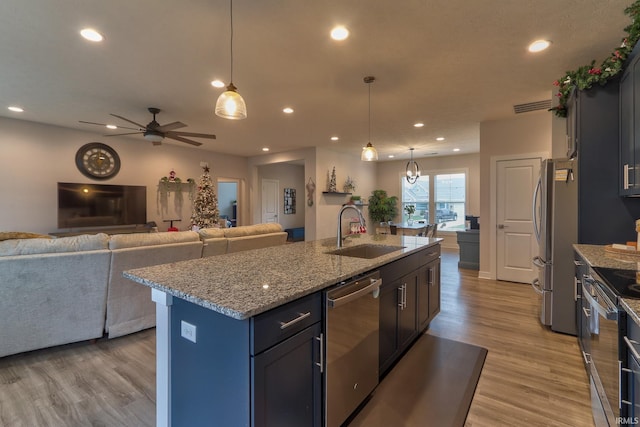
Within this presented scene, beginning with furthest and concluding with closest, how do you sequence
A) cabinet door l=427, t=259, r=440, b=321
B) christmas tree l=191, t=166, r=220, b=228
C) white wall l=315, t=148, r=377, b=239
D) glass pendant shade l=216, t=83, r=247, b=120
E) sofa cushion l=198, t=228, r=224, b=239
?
white wall l=315, t=148, r=377, b=239 < christmas tree l=191, t=166, r=220, b=228 < sofa cushion l=198, t=228, r=224, b=239 < cabinet door l=427, t=259, r=440, b=321 < glass pendant shade l=216, t=83, r=247, b=120

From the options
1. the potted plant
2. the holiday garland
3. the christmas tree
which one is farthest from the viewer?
the potted plant

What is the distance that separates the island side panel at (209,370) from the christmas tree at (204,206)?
560 centimetres

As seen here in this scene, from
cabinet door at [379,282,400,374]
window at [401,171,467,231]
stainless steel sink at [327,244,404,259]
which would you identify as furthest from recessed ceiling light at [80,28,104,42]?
window at [401,171,467,231]

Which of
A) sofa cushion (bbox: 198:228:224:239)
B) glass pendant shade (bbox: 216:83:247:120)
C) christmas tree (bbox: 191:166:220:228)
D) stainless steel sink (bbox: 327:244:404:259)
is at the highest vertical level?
glass pendant shade (bbox: 216:83:247:120)

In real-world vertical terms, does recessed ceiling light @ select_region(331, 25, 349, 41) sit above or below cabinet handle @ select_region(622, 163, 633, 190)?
above

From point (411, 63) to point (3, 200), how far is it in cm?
656

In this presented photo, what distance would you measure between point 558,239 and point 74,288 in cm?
452

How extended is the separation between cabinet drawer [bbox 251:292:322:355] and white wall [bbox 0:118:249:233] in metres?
6.19

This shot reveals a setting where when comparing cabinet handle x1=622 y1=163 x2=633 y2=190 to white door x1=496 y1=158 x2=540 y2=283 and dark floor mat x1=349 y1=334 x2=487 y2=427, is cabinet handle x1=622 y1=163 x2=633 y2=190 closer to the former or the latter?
dark floor mat x1=349 y1=334 x2=487 y2=427

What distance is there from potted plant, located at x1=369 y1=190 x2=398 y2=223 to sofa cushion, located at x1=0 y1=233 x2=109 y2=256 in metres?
7.33

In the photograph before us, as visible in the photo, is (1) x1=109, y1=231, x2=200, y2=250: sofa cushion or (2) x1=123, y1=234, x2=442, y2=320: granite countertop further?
(1) x1=109, y1=231, x2=200, y2=250: sofa cushion

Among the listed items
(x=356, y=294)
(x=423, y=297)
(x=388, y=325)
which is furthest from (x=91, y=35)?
(x=423, y=297)

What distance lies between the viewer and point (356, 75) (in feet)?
10.3

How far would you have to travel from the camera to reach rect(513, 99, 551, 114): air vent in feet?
13.0
